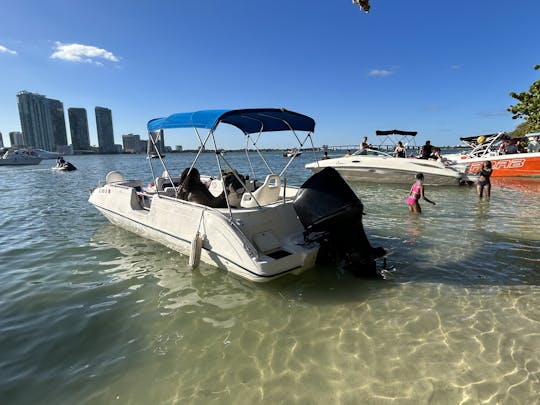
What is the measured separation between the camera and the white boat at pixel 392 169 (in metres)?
16.9

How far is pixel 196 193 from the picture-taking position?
656cm

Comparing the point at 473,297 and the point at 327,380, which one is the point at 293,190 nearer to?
the point at 473,297

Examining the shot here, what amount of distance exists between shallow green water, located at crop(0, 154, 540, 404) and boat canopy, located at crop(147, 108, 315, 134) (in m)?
2.63

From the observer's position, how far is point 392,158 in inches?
697

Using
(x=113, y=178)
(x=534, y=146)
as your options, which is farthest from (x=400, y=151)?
(x=113, y=178)

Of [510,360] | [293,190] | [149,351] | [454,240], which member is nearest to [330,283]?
[510,360]

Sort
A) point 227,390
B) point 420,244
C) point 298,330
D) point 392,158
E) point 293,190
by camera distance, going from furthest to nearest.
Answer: point 392,158 < point 293,190 < point 420,244 < point 298,330 < point 227,390

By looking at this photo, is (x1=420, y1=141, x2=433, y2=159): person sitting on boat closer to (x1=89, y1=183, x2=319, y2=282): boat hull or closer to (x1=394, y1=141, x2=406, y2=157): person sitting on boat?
(x1=394, y1=141, x2=406, y2=157): person sitting on boat

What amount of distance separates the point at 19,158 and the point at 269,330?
6552cm

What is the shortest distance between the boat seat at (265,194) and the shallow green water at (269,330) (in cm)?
142

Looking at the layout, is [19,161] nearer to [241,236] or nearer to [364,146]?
[364,146]

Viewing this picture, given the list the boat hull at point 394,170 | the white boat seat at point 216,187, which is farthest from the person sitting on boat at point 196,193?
the boat hull at point 394,170

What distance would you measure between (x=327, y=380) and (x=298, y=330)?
0.88 m

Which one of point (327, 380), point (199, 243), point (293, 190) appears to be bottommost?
point (327, 380)
